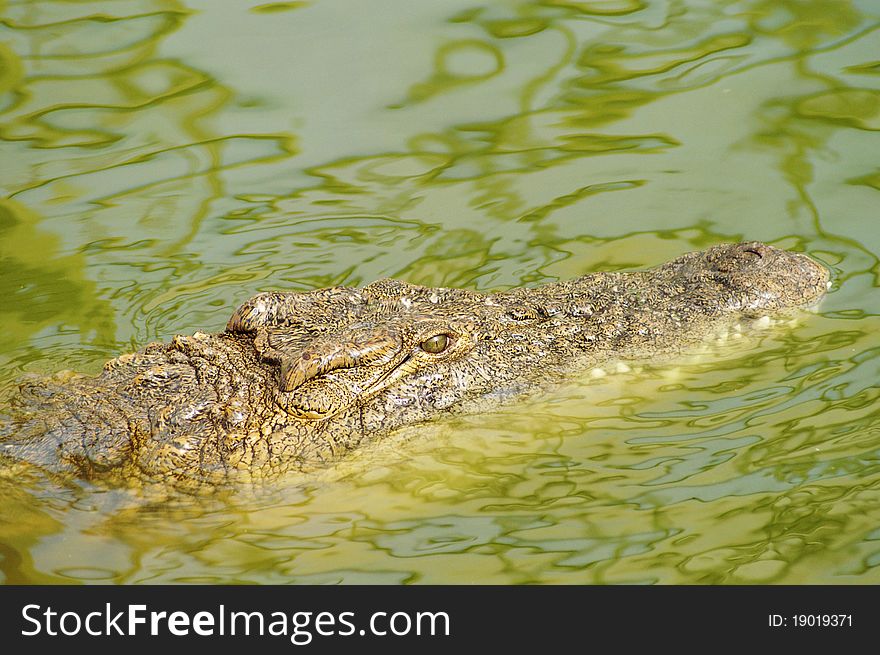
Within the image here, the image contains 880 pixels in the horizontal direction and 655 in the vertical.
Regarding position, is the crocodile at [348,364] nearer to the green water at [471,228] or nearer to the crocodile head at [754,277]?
the crocodile head at [754,277]

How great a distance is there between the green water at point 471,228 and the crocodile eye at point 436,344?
33 centimetres

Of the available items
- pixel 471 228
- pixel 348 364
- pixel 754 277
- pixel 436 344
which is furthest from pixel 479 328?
pixel 471 228

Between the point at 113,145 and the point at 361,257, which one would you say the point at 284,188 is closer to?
the point at 361,257

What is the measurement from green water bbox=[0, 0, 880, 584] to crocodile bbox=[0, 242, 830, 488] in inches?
5.8

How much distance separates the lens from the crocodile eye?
4.59 metres

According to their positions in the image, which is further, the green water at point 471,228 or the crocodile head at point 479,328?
the crocodile head at point 479,328

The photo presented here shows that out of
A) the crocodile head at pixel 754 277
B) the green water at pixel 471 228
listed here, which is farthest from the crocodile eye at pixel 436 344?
the crocodile head at pixel 754 277

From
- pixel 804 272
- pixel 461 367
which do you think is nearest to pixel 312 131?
pixel 461 367

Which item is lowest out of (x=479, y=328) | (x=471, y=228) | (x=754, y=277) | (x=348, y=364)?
(x=348, y=364)

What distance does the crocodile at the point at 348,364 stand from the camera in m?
4.25

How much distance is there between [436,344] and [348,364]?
44 cm

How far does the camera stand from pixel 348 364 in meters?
4.42

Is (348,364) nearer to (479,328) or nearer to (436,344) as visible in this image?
(436,344)

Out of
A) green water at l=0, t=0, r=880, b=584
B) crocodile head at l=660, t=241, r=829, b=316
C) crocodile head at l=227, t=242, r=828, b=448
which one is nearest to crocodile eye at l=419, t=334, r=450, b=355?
crocodile head at l=227, t=242, r=828, b=448
